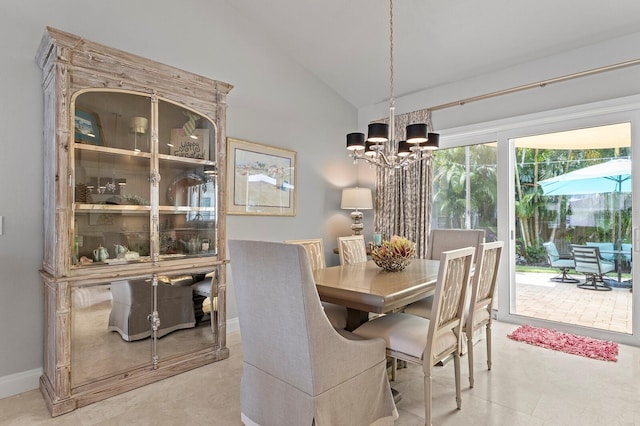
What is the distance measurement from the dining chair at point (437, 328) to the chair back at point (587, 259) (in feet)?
7.27

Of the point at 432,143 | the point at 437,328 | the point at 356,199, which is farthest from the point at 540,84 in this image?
the point at 437,328

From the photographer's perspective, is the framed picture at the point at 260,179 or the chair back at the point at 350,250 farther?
the framed picture at the point at 260,179

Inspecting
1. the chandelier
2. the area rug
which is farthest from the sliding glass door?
the chandelier

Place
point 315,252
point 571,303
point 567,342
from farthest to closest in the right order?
point 571,303 < point 567,342 < point 315,252

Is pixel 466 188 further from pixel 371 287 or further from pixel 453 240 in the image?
pixel 371 287

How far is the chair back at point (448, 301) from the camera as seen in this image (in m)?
1.87

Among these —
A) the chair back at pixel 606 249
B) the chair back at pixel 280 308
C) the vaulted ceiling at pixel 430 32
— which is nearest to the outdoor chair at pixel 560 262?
the chair back at pixel 606 249

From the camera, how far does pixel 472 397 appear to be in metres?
2.27

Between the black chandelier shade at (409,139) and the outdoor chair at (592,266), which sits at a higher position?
the black chandelier shade at (409,139)

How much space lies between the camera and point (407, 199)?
4496mm

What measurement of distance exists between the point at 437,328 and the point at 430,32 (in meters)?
2.89

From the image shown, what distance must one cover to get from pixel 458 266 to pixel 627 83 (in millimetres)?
2699

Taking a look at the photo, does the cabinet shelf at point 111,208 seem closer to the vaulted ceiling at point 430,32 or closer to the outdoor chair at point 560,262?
the vaulted ceiling at point 430,32

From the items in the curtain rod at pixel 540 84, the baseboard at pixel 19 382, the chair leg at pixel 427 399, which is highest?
the curtain rod at pixel 540 84
